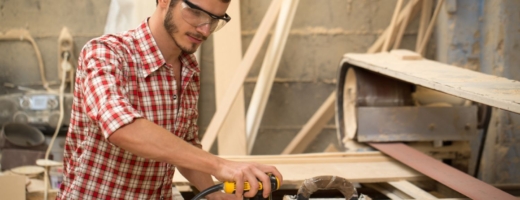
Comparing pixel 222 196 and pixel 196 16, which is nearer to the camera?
pixel 196 16

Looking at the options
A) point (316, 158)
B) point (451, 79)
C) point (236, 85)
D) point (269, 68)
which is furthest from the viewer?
point (269, 68)

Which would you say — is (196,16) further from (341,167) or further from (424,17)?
(424,17)

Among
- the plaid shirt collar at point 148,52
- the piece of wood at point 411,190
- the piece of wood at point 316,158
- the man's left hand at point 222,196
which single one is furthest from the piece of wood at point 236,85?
the plaid shirt collar at point 148,52

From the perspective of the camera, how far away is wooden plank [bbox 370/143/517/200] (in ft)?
7.24

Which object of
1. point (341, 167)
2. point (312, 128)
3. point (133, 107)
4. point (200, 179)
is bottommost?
point (312, 128)

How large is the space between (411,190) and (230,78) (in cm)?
185

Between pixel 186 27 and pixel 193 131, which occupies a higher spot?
pixel 186 27

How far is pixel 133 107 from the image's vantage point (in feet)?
5.68

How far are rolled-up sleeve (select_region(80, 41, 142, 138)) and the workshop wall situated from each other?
9.05 feet

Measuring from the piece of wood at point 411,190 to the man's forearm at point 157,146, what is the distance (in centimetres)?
101

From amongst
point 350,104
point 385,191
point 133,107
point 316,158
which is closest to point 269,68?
point 350,104

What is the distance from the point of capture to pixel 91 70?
1612 millimetres

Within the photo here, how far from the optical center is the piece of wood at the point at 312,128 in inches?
170

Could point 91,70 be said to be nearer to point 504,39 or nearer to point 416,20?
point 504,39
